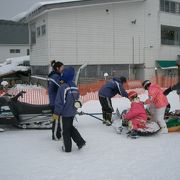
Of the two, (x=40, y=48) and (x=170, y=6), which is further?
(x=170, y=6)

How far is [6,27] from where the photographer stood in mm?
50656

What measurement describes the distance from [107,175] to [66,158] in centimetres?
119

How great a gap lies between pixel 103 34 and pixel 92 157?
54.2ft

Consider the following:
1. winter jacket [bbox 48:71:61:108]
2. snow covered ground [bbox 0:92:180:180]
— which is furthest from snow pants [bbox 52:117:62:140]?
winter jacket [bbox 48:71:61:108]

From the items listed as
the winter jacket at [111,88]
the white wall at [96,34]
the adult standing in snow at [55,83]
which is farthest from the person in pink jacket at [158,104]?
the white wall at [96,34]

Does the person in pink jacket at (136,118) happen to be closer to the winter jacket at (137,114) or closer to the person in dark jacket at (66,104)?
the winter jacket at (137,114)

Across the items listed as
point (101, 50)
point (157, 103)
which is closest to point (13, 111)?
point (157, 103)

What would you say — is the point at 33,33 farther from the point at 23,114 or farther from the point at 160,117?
the point at 160,117

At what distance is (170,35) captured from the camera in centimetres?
2561

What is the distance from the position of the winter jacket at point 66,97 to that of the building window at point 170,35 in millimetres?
18763

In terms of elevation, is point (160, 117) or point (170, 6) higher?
point (170, 6)

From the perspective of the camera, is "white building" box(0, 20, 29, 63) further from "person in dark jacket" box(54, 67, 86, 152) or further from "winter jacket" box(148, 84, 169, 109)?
"person in dark jacket" box(54, 67, 86, 152)

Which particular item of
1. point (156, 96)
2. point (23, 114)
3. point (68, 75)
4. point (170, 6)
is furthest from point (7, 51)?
point (68, 75)

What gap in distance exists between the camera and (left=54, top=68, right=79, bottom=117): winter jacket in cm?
668
